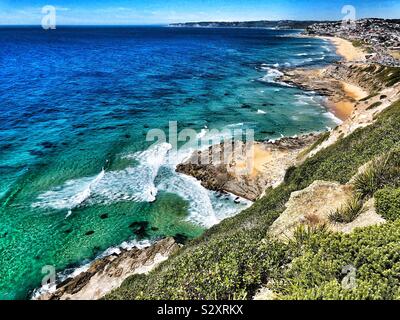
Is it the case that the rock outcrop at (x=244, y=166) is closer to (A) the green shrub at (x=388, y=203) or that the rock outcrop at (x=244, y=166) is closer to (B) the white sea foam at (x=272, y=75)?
(A) the green shrub at (x=388, y=203)

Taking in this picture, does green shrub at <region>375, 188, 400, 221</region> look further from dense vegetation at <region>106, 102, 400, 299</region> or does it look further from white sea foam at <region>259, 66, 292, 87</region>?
white sea foam at <region>259, 66, 292, 87</region>

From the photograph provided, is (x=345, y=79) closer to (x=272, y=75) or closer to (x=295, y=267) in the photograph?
(x=272, y=75)

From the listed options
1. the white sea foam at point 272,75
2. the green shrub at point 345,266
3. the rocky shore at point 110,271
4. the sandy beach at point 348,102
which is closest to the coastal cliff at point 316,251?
the green shrub at point 345,266

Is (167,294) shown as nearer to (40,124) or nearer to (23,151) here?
(23,151)

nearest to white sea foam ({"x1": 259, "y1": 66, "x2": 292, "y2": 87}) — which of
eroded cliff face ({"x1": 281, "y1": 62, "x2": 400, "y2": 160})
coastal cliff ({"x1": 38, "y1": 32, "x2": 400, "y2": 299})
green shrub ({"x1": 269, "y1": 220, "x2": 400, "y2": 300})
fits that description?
eroded cliff face ({"x1": 281, "y1": 62, "x2": 400, "y2": 160})

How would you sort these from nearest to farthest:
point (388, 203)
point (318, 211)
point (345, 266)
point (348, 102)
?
point (345, 266)
point (388, 203)
point (318, 211)
point (348, 102)

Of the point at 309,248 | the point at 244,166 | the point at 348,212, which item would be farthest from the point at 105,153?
the point at 309,248

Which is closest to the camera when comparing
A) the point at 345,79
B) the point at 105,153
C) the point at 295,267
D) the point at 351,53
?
the point at 295,267
